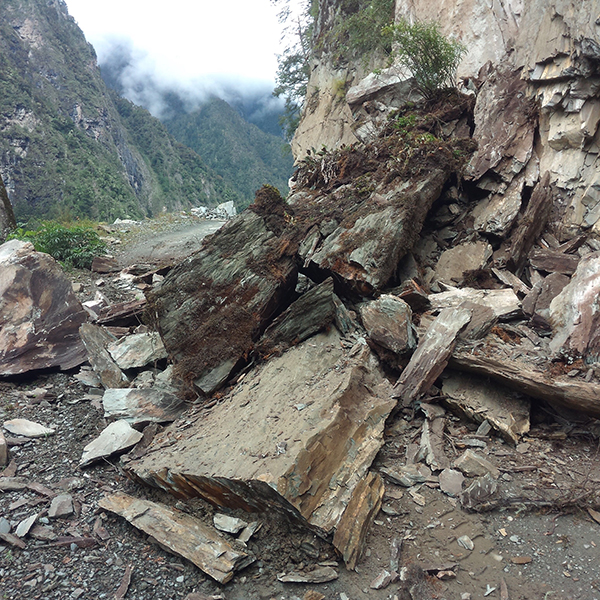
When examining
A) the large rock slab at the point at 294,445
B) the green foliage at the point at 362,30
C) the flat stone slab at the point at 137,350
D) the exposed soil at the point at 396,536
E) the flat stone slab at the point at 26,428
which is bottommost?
the exposed soil at the point at 396,536

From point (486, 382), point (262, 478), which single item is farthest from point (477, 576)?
point (486, 382)

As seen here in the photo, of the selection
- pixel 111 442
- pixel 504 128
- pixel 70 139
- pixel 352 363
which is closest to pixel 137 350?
pixel 111 442

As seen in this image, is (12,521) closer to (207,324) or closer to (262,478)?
(262,478)

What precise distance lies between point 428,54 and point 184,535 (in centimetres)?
1088

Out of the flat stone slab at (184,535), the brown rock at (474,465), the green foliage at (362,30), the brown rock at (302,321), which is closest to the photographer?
the flat stone slab at (184,535)

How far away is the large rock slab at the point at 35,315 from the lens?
6656 mm

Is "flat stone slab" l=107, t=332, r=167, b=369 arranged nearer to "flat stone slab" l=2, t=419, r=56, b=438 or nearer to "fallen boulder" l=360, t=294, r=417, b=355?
"flat stone slab" l=2, t=419, r=56, b=438

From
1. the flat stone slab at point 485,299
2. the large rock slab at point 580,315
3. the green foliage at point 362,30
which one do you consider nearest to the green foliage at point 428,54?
the green foliage at point 362,30

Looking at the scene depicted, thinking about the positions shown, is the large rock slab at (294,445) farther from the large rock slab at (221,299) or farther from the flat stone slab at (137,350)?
the flat stone slab at (137,350)

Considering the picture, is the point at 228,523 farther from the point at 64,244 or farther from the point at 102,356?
the point at 64,244

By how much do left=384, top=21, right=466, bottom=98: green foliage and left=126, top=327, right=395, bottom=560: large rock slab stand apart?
7985mm

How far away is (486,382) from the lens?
5.08 metres

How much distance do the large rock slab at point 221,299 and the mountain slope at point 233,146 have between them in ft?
235

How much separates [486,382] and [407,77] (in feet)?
29.7
